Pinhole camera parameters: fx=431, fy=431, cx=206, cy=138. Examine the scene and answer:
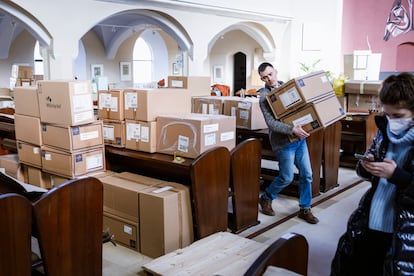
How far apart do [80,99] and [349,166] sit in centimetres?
434

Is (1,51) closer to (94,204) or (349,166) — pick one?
(349,166)

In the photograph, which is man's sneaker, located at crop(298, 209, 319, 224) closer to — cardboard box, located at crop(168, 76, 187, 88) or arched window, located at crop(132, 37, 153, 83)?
cardboard box, located at crop(168, 76, 187, 88)

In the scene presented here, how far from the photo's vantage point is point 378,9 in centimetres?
1276

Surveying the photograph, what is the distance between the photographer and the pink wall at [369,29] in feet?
41.4

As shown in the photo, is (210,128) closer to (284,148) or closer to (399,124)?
(284,148)

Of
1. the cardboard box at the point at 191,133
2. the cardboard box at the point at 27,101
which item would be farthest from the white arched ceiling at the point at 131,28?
the cardboard box at the point at 191,133

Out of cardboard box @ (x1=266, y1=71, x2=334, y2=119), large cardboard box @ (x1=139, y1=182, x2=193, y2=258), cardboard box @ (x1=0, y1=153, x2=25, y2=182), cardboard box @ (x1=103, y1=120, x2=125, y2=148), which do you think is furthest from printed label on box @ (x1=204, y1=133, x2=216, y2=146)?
cardboard box @ (x1=0, y1=153, x2=25, y2=182)

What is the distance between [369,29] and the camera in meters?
13.0

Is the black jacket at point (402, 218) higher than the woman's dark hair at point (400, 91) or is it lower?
lower

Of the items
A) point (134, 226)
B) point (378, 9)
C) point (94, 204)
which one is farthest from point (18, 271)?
point (378, 9)

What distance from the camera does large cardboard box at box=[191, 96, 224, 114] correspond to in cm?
490

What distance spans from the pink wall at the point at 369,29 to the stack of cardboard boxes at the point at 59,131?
11.0 meters

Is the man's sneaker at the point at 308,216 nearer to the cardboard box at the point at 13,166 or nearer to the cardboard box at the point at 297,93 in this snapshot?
the cardboard box at the point at 297,93

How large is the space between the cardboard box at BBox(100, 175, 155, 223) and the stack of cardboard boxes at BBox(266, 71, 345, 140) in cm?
130
